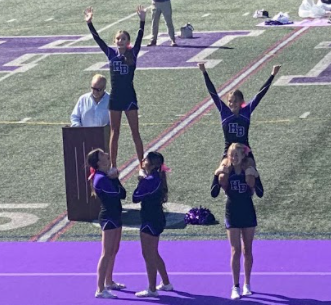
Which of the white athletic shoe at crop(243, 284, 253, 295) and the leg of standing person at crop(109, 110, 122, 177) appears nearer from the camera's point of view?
the white athletic shoe at crop(243, 284, 253, 295)

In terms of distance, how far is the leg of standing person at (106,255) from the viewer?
13633 millimetres

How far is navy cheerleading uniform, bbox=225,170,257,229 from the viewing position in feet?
44.3

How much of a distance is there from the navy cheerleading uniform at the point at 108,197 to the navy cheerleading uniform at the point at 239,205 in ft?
4.17

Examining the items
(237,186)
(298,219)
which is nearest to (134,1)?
(298,219)

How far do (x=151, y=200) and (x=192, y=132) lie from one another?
27.6 ft

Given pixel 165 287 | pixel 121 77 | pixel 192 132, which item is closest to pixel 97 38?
pixel 121 77

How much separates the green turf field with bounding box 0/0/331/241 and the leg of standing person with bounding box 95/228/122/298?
2.35 meters

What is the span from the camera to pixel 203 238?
52.2ft

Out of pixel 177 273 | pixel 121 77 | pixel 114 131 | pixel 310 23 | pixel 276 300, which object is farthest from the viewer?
pixel 310 23

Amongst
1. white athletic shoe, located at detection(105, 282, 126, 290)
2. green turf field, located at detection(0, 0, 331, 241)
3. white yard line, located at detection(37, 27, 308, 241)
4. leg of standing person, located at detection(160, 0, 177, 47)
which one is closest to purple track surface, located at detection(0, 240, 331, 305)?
white athletic shoe, located at detection(105, 282, 126, 290)

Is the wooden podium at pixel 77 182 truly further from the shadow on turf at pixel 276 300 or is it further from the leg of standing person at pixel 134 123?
the shadow on turf at pixel 276 300

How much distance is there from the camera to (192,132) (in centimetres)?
2186

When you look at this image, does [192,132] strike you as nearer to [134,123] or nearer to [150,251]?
[134,123]

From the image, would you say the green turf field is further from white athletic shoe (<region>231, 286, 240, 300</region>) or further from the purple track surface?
white athletic shoe (<region>231, 286, 240, 300</region>)
